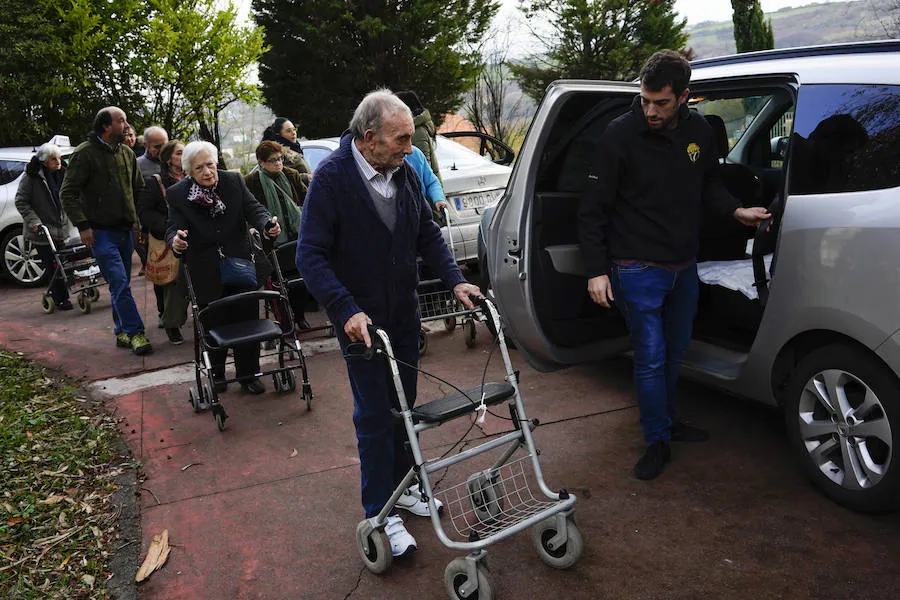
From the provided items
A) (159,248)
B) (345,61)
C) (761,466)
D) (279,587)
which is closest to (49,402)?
(159,248)

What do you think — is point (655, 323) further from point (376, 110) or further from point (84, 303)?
point (84, 303)

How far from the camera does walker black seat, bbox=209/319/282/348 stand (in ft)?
16.8

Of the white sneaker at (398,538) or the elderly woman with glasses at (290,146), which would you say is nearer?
the white sneaker at (398,538)

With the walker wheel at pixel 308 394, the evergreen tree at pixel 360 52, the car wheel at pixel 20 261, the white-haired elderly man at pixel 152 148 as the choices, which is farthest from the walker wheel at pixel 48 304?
the evergreen tree at pixel 360 52

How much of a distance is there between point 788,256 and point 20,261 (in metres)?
10.6

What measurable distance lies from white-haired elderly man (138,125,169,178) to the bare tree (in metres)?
12.8

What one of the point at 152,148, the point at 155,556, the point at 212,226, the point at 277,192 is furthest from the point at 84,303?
the point at 155,556

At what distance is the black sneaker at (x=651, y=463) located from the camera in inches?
156

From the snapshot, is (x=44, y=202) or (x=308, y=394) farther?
(x=44, y=202)

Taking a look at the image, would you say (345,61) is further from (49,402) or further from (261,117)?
(49,402)

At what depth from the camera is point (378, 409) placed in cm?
337

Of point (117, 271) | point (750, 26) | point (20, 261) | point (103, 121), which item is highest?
point (750, 26)

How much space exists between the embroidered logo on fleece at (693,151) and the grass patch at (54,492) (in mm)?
3314

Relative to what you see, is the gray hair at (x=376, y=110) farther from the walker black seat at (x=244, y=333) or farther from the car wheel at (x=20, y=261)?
the car wheel at (x=20, y=261)
